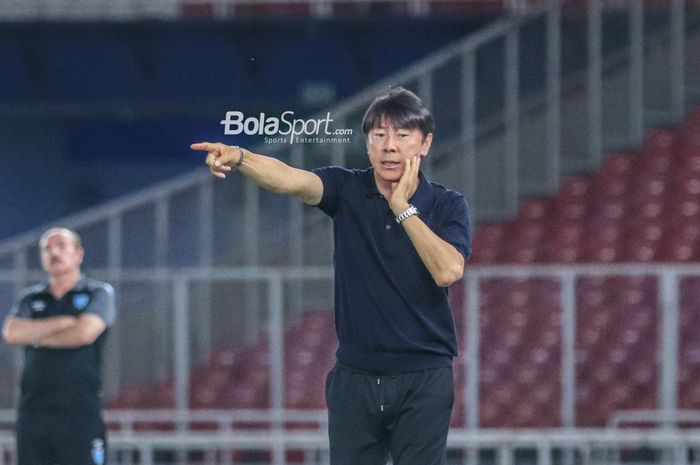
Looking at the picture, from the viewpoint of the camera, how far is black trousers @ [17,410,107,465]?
Result: 22.3 ft

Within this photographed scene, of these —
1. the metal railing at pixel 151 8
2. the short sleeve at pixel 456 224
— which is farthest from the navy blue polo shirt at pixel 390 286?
the metal railing at pixel 151 8

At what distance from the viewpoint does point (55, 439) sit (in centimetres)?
679

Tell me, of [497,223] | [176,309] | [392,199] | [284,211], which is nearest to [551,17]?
[497,223]

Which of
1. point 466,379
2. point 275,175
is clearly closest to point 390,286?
point 275,175

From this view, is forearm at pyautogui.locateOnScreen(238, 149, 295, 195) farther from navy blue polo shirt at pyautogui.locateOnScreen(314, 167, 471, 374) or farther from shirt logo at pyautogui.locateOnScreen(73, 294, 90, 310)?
shirt logo at pyautogui.locateOnScreen(73, 294, 90, 310)

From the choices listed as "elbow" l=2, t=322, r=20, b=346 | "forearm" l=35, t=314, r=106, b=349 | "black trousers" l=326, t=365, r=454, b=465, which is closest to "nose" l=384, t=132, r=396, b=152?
"black trousers" l=326, t=365, r=454, b=465

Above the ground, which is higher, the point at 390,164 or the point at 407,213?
the point at 390,164

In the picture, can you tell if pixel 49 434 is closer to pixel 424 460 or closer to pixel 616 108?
pixel 424 460

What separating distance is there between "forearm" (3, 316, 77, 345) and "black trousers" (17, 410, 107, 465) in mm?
329

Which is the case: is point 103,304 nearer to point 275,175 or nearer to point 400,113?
point 275,175

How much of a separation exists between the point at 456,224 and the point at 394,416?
589mm

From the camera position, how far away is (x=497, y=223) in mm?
12680

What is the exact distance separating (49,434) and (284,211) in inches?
179

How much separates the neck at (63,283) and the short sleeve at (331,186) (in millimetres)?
2695
